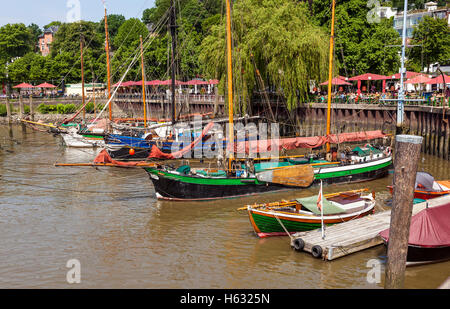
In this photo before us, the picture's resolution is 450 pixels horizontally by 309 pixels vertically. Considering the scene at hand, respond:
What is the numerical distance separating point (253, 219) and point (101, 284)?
21.4 feet

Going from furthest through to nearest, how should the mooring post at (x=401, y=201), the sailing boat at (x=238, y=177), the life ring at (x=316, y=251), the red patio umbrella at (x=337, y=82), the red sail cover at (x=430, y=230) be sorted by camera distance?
the red patio umbrella at (x=337, y=82) < the sailing boat at (x=238, y=177) < the life ring at (x=316, y=251) < the red sail cover at (x=430, y=230) < the mooring post at (x=401, y=201)

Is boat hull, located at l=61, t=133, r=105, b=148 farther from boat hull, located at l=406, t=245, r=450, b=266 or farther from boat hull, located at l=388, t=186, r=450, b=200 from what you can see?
boat hull, located at l=406, t=245, r=450, b=266

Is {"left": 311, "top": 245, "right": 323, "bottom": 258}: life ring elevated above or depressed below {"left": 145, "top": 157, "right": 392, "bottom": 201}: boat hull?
below

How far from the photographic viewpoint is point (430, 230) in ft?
50.4

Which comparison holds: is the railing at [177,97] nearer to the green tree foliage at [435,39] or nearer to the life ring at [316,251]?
the green tree foliage at [435,39]

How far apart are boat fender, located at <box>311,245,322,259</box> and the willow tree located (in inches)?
1041

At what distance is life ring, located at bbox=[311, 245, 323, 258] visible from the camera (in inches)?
647

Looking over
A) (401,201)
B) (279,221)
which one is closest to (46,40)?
(279,221)

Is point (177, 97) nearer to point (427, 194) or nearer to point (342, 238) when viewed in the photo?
point (427, 194)

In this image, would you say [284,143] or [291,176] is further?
[284,143]

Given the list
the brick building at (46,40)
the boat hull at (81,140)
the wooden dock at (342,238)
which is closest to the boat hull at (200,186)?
the wooden dock at (342,238)

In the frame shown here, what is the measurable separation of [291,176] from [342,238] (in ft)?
28.1

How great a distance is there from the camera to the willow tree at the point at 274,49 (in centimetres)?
4312

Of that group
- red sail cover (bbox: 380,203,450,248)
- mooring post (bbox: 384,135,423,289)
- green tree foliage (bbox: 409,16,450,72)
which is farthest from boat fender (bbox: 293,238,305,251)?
green tree foliage (bbox: 409,16,450,72)
